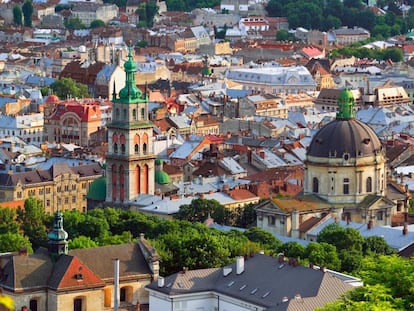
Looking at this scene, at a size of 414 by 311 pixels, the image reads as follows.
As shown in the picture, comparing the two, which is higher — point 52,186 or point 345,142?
point 345,142

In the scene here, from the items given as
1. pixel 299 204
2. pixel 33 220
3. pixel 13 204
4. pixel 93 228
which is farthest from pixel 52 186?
pixel 93 228

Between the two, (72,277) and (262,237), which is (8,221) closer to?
(262,237)

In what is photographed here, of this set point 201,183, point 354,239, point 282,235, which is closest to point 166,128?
point 201,183

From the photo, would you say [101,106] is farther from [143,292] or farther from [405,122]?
[143,292]

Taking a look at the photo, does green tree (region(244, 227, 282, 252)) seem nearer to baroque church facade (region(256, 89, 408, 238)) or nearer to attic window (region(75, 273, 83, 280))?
baroque church facade (region(256, 89, 408, 238))

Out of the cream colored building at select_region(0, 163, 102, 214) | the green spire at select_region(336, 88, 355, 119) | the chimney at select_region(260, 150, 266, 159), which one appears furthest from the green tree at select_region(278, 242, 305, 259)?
the chimney at select_region(260, 150, 266, 159)
